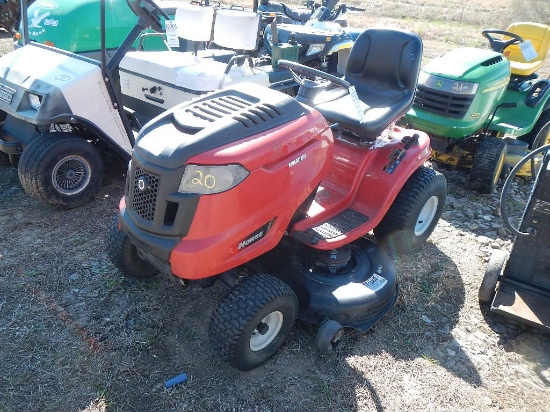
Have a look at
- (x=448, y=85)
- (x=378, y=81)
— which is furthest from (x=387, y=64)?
(x=448, y=85)

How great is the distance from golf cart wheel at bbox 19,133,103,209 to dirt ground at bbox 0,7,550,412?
0.44m

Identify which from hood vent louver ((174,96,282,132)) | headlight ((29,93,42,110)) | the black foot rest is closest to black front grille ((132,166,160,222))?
hood vent louver ((174,96,282,132))

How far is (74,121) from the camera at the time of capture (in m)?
3.76

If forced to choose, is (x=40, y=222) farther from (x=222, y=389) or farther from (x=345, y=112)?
(x=345, y=112)

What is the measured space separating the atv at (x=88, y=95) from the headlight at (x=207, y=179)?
177 centimetres

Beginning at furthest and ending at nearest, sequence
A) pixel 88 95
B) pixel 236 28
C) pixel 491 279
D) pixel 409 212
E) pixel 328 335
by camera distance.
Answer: pixel 236 28, pixel 88 95, pixel 409 212, pixel 491 279, pixel 328 335

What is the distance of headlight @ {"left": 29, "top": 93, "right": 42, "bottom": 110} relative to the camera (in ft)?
12.2

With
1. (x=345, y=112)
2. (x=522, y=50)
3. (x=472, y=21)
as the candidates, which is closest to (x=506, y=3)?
(x=472, y=21)

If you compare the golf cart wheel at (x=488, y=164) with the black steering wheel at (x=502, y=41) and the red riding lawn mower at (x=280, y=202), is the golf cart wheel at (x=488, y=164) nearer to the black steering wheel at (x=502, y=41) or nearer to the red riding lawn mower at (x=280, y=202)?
the black steering wheel at (x=502, y=41)

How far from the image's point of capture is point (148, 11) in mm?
3852

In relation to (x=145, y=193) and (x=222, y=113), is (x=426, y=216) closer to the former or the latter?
(x=222, y=113)

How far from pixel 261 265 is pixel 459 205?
8.09 feet

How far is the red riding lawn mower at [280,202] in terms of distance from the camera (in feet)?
7.10

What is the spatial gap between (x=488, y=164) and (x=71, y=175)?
361 cm
